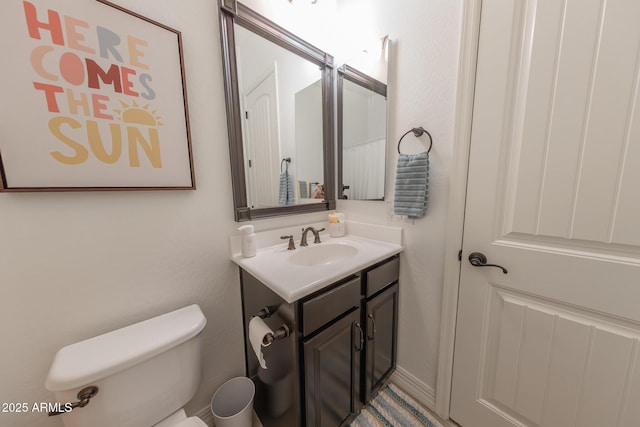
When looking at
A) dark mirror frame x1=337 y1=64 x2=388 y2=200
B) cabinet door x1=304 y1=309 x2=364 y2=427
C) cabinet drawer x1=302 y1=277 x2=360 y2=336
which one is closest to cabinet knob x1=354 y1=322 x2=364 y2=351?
cabinet door x1=304 y1=309 x2=364 y2=427

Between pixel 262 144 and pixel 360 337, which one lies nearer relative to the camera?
pixel 360 337

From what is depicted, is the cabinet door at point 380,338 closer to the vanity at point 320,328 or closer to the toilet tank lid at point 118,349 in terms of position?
the vanity at point 320,328

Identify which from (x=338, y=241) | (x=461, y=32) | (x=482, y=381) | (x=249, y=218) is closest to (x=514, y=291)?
(x=482, y=381)

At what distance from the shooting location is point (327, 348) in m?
0.92

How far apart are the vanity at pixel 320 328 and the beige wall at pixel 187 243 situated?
0.14m

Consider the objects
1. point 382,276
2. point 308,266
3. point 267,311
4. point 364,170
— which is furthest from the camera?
point 364,170

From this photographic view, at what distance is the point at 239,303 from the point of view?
1205 millimetres

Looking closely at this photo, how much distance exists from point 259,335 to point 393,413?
3.17ft

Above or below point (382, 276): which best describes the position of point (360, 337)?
below

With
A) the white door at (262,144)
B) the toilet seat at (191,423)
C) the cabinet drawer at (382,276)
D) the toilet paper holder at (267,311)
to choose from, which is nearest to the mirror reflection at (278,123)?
the white door at (262,144)

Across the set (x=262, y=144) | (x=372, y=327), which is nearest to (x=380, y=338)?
(x=372, y=327)

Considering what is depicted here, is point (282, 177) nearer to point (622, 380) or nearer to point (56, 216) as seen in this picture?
point (56, 216)

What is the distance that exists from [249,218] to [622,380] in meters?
1.59

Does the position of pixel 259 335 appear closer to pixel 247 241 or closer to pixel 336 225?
pixel 247 241
